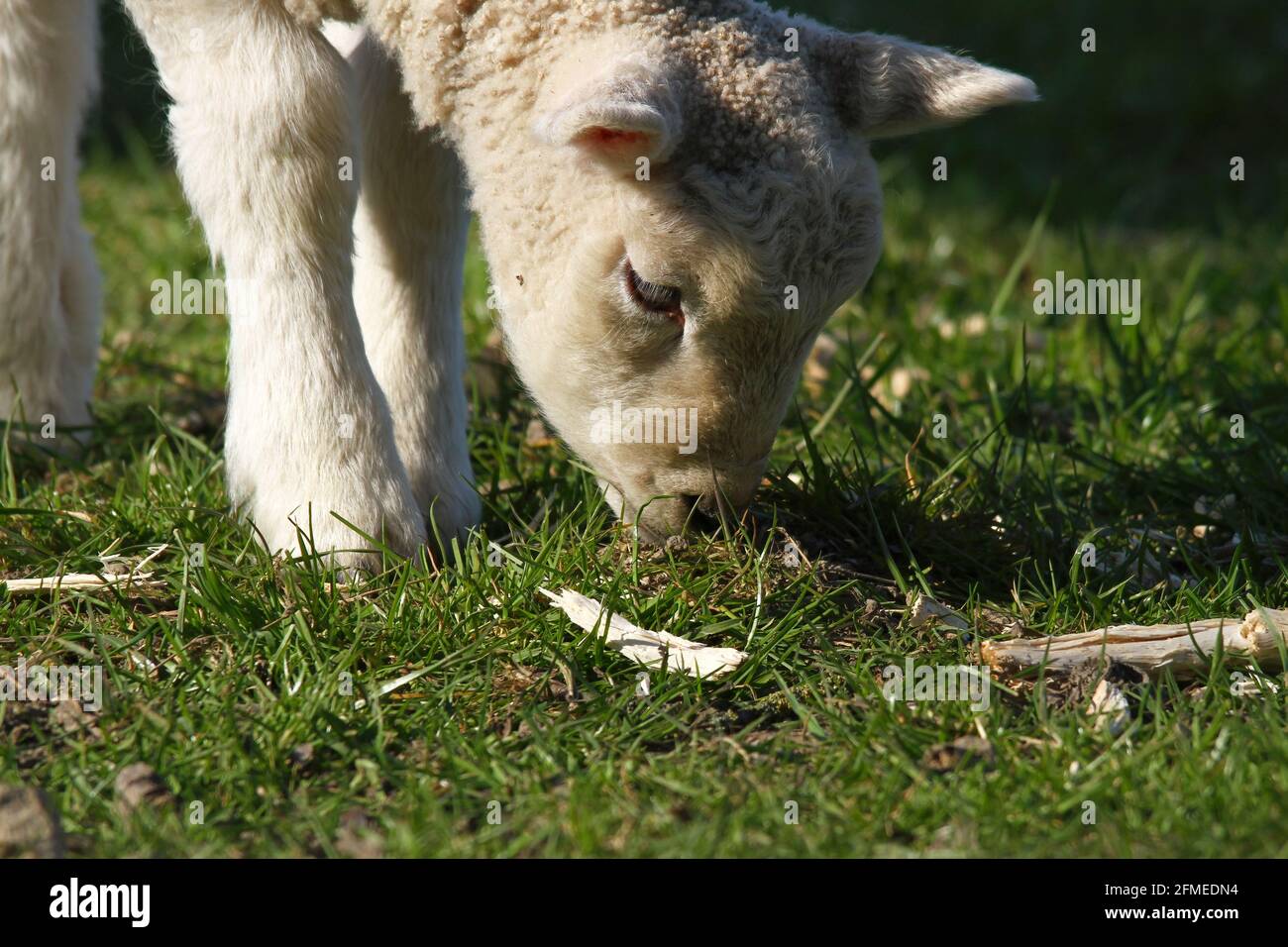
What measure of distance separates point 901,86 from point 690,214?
691 mm

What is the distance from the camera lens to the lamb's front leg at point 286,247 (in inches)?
140

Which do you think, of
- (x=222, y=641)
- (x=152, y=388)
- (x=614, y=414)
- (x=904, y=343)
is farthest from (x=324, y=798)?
(x=904, y=343)

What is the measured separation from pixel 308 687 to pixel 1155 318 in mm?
3946

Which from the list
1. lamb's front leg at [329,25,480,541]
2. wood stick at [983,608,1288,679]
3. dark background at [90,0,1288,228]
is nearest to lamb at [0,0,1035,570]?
lamb's front leg at [329,25,480,541]

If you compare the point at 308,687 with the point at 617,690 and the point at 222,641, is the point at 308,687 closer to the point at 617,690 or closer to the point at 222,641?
the point at 222,641

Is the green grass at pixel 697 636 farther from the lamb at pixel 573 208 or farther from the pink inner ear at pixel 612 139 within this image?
the pink inner ear at pixel 612 139

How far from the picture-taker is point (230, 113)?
3572 millimetres

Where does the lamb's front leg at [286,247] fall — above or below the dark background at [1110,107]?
below

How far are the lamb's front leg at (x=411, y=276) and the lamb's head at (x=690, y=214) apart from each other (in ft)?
1.71

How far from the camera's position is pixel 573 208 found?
3451mm

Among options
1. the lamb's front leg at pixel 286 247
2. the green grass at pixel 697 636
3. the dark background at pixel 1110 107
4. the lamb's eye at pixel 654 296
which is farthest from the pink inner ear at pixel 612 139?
the dark background at pixel 1110 107

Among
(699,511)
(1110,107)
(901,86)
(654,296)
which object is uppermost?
(1110,107)

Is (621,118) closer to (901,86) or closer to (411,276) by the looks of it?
(901,86)

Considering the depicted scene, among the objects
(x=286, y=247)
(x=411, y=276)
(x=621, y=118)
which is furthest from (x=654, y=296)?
(x=411, y=276)
